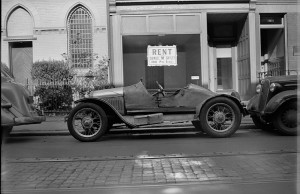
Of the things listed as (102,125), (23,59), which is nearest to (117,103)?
(102,125)

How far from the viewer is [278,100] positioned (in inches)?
304

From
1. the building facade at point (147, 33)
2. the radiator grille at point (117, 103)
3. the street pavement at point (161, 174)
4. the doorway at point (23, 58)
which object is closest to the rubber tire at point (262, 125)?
the street pavement at point (161, 174)

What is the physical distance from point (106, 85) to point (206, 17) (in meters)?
4.62

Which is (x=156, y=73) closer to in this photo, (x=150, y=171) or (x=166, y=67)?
(x=166, y=67)

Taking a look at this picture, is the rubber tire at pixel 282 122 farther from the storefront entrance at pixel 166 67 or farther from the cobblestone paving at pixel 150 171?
the storefront entrance at pixel 166 67

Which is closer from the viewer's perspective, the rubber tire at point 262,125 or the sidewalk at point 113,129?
the rubber tire at point 262,125

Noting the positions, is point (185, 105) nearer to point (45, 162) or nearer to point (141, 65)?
point (45, 162)

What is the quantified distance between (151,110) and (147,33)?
6.63 meters

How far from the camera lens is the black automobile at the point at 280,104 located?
778 centimetres

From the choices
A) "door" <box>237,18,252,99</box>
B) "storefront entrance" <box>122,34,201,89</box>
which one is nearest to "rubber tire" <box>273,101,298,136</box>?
"storefront entrance" <box>122,34,201,89</box>

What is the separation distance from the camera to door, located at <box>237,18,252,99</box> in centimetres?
1457

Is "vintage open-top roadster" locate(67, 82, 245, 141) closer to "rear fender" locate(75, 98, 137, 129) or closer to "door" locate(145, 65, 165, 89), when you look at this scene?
"rear fender" locate(75, 98, 137, 129)

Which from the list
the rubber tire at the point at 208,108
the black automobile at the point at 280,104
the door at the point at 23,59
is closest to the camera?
the rubber tire at the point at 208,108

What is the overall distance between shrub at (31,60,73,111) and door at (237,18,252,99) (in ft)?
22.4
